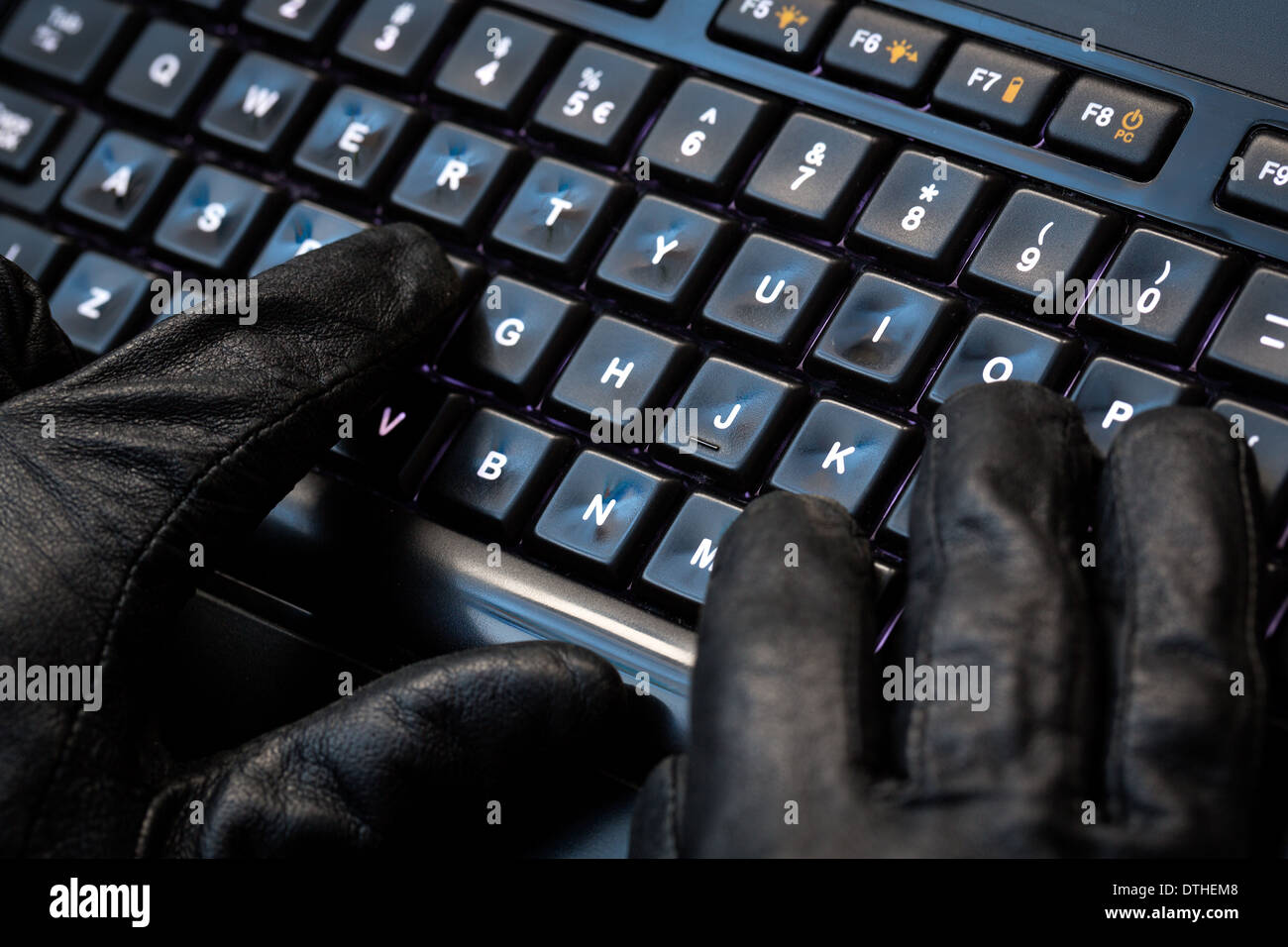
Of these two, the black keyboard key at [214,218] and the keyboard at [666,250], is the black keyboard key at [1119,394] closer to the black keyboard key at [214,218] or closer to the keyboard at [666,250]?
the keyboard at [666,250]

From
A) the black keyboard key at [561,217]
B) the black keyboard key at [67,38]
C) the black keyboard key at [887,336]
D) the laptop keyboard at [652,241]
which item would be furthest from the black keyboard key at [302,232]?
the black keyboard key at [887,336]

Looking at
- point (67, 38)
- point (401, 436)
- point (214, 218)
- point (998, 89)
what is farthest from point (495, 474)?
point (67, 38)

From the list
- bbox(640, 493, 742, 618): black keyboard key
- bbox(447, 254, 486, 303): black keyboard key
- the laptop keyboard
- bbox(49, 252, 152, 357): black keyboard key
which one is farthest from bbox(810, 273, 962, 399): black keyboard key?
bbox(49, 252, 152, 357): black keyboard key

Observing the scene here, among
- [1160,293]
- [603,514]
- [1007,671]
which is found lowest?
[1007,671]

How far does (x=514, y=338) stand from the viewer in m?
0.71

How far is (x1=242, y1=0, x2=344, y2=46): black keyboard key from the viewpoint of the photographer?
79 cm

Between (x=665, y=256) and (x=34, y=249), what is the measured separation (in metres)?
0.44

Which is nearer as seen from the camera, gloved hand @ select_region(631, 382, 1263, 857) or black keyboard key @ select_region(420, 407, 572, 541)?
gloved hand @ select_region(631, 382, 1263, 857)

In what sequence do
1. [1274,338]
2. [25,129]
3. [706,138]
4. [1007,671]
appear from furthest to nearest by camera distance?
[25,129]
[706,138]
[1274,338]
[1007,671]

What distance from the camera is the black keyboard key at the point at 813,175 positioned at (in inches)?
27.2

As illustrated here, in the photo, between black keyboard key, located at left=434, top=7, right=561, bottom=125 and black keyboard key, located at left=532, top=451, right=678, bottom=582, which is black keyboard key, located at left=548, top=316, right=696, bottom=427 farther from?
black keyboard key, located at left=434, top=7, right=561, bottom=125

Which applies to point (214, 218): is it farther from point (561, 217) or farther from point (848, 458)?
point (848, 458)

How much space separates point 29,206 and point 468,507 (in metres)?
0.41

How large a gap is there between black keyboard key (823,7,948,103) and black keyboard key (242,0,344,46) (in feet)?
1.14
